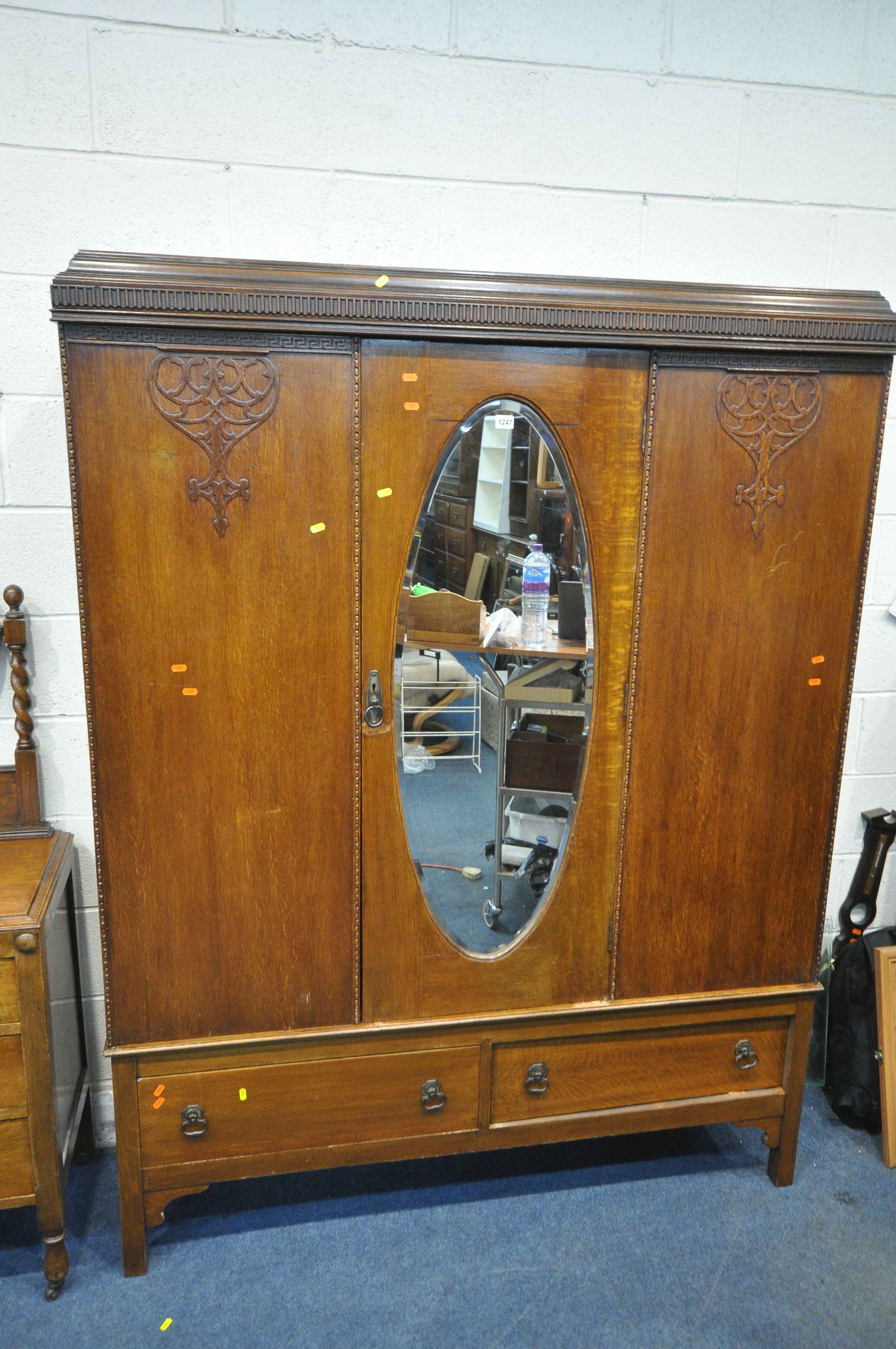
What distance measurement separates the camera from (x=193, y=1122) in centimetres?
180

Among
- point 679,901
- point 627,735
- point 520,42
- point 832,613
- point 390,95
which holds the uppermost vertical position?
point 520,42

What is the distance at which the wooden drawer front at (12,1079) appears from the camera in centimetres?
168

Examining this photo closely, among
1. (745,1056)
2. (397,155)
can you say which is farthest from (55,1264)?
(397,155)

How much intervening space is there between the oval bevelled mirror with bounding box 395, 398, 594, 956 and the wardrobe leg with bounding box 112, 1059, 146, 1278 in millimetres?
658

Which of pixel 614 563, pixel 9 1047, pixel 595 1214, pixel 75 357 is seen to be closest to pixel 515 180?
pixel 614 563

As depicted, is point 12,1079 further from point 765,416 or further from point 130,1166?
point 765,416

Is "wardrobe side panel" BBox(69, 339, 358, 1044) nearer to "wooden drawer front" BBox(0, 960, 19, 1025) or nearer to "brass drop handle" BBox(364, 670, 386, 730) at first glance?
"brass drop handle" BBox(364, 670, 386, 730)

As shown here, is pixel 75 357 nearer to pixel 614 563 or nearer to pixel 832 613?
pixel 614 563

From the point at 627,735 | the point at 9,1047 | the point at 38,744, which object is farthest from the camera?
the point at 38,744

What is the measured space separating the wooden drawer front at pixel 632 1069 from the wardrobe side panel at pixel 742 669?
134mm

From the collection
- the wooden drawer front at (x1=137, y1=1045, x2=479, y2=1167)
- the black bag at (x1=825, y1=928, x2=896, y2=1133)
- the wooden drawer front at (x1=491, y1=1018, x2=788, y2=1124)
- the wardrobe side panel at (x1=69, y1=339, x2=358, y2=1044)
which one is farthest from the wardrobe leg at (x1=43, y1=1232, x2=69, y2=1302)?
the black bag at (x1=825, y1=928, x2=896, y2=1133)

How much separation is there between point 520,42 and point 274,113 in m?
0.54

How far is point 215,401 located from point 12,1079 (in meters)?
1.26

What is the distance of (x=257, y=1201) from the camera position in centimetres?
205
